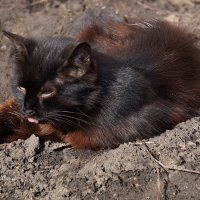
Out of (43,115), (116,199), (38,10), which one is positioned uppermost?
(43,115)

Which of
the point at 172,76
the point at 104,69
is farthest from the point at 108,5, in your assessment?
the point at 104,69

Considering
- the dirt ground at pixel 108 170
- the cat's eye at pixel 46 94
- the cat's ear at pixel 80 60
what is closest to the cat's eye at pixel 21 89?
the cat's eye at pixel 46 94

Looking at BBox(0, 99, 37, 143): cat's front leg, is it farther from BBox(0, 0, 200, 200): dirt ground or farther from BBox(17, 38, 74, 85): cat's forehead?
BBox(17, 38, 74, 85): cat's forehead

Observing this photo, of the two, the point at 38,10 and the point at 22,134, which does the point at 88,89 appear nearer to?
the point at 22,134

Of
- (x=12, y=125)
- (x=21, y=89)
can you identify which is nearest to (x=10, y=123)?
(x=12, y=125)

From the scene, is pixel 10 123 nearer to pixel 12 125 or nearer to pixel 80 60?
pixel 12 125

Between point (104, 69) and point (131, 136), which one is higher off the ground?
point (104, 69)

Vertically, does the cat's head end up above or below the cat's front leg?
above

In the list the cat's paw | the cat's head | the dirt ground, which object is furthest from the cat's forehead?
the cat's paw
